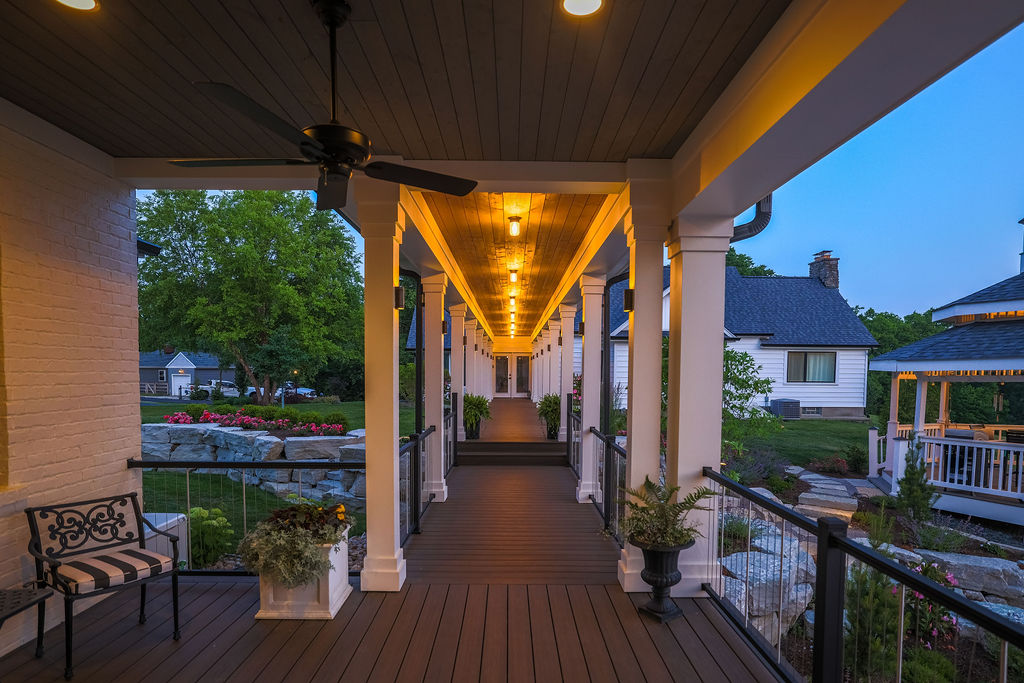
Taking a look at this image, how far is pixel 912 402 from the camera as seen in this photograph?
44.4 ft

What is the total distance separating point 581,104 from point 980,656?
5390 mm

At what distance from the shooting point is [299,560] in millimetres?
2904

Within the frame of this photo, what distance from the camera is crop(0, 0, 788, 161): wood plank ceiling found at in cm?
191

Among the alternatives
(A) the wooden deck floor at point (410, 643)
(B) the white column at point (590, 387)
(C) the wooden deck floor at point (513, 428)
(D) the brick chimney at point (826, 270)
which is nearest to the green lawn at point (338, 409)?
(C) the wooden deck floor at point (513, 428)

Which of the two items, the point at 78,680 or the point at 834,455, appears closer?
the point at 78,680

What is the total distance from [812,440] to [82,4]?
1452 centimetres

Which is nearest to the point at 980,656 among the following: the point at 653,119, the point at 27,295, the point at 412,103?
the point at 653,119

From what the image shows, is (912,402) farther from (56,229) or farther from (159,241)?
(159,241)

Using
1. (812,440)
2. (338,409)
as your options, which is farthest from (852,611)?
(338,409)

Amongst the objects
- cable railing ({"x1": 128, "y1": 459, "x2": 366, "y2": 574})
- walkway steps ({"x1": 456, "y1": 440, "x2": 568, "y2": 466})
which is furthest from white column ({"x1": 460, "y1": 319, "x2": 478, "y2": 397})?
cable railing ({"x1": 128, "y1": 459, "x2": 366, "y2": 574})

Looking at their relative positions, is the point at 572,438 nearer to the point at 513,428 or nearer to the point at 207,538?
the point at 513,428

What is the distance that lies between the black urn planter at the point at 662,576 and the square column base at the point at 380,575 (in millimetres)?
1702

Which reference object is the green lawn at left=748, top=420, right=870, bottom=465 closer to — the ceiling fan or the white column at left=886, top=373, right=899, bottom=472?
the white column at left=886, top=373, right=899, bottom=472

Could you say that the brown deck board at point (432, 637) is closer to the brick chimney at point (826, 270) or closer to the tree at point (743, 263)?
the brick chimney at point (826, 270)
